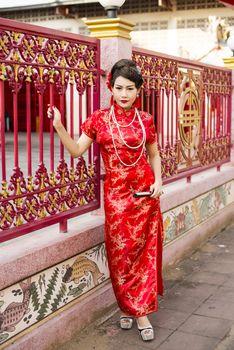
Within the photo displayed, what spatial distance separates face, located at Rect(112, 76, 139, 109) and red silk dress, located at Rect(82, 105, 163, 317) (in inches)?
2.1

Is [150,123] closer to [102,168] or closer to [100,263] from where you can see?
[102,168]

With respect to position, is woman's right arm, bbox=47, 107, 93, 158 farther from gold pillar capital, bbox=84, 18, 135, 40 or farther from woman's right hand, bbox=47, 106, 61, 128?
gold pillar capital, bbox=84, 18, 135, 40

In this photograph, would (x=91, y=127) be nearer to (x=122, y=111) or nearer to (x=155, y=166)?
(x=122, y=111)

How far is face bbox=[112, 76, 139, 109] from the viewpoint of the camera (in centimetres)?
329

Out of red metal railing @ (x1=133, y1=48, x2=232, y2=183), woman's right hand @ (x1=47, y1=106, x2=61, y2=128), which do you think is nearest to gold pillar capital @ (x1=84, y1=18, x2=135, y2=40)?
red metal railing @ (x1=133, y1=48, x2=232, y2=183)

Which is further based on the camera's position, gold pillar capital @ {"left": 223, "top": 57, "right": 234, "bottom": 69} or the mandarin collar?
gold pillar capital @ {"left": 223, "top": 57, "right": 234, "bottom": 69}

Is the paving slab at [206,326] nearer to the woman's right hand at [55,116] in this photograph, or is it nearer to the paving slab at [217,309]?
the paving slab at [217,309]

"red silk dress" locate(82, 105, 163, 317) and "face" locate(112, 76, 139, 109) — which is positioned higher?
"face" locate(112, 76, 139, 109)

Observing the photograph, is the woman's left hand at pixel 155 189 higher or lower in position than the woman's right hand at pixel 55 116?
lower

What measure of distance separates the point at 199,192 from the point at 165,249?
3.35ft

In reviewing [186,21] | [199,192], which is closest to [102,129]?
[199,192]

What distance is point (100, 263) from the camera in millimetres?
3812

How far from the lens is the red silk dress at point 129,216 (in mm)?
3357

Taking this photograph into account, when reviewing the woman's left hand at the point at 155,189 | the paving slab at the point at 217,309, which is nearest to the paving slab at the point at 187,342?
the paving slab at the point at 217,309
